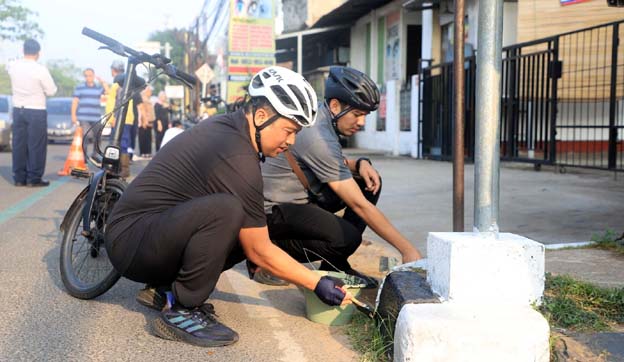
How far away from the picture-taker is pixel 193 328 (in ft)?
11.1

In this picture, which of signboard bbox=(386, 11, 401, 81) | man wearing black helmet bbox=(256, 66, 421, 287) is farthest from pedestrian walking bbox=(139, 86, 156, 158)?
man wearing black helmet bbox=(256, 66, 421, 287)

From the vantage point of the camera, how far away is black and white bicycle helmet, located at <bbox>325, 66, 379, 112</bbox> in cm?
406

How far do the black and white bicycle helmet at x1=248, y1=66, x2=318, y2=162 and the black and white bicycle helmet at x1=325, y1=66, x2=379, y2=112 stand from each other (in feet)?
2.43

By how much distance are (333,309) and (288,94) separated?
1.24 meters

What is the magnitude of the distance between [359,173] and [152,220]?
1.77 metres

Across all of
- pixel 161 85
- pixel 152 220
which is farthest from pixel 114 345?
pixel 161 85

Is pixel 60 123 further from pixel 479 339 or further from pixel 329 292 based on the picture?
pixel 479 339

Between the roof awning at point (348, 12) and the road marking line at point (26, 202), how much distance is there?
1161 centimetres

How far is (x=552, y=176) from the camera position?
10648 mm

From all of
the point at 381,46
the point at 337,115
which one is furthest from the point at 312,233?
the point at 381,46

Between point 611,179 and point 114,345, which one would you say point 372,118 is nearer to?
point 611,179

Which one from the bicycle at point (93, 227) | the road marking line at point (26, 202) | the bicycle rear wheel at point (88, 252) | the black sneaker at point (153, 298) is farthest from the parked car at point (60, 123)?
the black sneaker at point (153, 298)

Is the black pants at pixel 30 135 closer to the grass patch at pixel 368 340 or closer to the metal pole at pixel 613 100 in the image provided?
the grass patch at pixel 368 340

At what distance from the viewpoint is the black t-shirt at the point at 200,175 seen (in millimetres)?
3213
